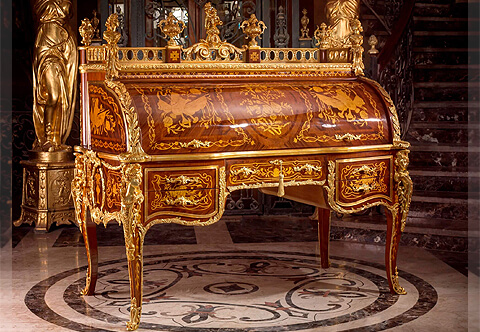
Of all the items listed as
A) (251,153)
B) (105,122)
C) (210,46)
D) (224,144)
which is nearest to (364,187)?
(251,153)

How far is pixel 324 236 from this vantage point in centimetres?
465

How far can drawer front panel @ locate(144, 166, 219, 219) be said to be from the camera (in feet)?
11.1

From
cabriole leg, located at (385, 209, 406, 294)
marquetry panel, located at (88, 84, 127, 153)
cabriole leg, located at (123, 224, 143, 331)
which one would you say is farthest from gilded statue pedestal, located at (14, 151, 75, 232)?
cabriole leg, located at (385, 209, 406, 294)

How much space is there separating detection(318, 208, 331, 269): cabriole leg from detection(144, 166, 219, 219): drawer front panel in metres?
→ 1.30

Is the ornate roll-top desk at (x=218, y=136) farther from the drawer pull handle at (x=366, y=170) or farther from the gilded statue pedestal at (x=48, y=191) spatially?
the gilded statue pedestal at (x=48, y=191)

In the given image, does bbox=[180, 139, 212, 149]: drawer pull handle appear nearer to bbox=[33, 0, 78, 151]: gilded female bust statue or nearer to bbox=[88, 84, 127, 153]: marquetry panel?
bbox=[88, 84, 127, 153]: marquetry panel

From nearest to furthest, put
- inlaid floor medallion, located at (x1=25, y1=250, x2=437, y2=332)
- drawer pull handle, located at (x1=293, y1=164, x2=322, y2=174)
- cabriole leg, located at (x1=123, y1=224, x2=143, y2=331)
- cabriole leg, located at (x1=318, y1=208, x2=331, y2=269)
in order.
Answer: cabriole leg, located at (x1=123, y1=224, x2=143, y2=331) → inlaid floor medallion, located at (x1=25, y1=250, x2=437, y2=332) → drawer pull handle, located at (x1=293, y1=164, x2=322, y2=174) → cabriole leg, located at (x1=318, y1=208, x2=331, y2=269)

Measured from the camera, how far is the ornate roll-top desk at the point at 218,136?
3387 mm

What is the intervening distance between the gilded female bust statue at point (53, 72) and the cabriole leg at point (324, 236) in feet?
8.35

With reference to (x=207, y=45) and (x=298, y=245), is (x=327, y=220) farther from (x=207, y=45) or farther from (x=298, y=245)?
(x=207, y=45)

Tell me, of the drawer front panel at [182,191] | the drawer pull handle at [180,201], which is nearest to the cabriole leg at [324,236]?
the drawer front panel at [182,191]

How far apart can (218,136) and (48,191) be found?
2.88 m

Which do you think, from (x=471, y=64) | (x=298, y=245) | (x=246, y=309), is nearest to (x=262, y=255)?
(x=298, y=245)

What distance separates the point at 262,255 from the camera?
498cm
